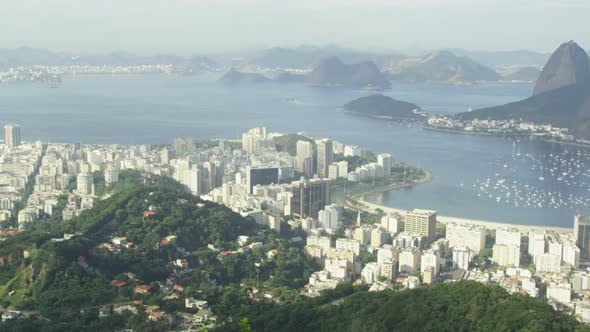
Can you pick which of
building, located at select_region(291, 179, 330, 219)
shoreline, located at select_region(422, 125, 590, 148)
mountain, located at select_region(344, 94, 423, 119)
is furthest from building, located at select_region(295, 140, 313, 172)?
mountain, located at select_region(344, 94, 423, 119)

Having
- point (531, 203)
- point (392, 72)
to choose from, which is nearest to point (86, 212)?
point (531, 203)

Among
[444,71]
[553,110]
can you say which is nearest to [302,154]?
[553,110]

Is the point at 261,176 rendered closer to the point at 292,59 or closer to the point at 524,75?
the point at 524,75

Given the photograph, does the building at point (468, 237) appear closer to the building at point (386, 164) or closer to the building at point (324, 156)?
the building at point (386, 164)

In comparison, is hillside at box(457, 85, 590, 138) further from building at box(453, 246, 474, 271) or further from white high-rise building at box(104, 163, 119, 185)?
white high-rise building at box(104, 163, 119, 185)

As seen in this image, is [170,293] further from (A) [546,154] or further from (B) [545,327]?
(A) [546,154]

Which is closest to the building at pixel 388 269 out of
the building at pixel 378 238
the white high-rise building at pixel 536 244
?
the building at pixel 378 238

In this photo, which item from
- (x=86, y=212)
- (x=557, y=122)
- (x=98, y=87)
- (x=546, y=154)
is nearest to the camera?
(x=86, y=212)
